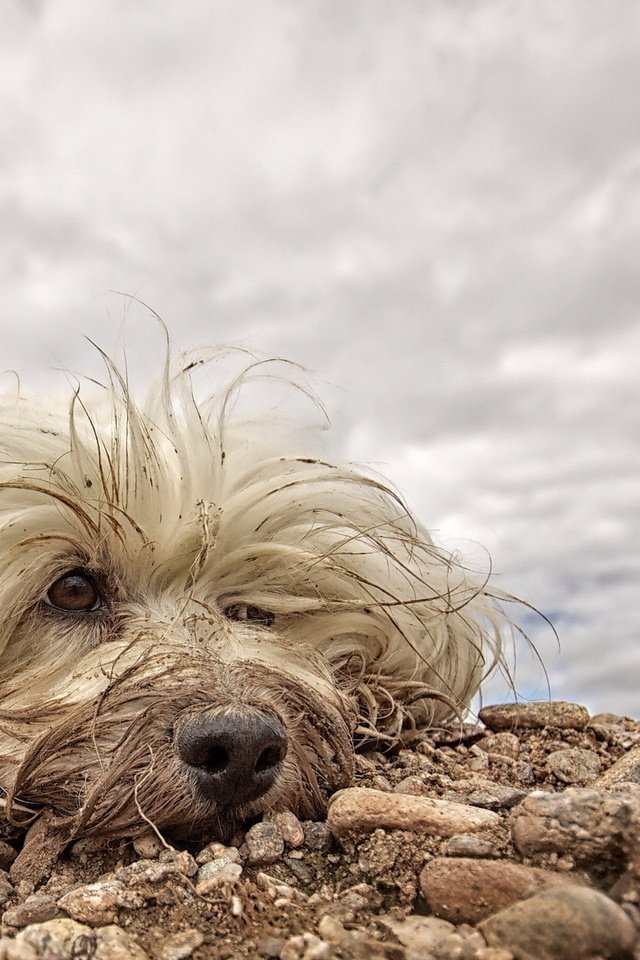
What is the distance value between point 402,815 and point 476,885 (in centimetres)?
54

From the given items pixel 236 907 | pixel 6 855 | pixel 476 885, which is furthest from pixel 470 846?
pixel 6 855

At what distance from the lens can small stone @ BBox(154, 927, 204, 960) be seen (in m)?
2.21

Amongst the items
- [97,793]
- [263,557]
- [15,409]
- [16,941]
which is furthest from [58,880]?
[15,409]

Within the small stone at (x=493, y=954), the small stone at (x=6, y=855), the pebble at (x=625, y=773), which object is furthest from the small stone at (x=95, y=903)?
the pebble at (x=625, y=773)

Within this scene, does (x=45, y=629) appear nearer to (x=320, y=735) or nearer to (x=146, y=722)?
(x=146, y=722)

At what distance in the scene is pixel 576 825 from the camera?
7.73ft

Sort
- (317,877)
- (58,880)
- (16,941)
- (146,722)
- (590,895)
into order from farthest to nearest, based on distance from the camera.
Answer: (146,722), (58,880), (317,877), (16,941), (590,895)

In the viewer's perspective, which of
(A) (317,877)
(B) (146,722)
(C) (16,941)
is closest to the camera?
(C) (16,941)

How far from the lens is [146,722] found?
3.27 metres

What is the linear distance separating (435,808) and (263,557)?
1.89 m

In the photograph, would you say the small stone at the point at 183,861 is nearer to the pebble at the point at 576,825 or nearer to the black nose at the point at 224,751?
the black nose at the point at 224,751

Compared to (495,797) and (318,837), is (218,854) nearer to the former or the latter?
(318,837)

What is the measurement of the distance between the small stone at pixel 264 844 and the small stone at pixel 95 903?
0.47m

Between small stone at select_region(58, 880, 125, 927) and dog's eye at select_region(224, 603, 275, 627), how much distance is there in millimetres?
2023
